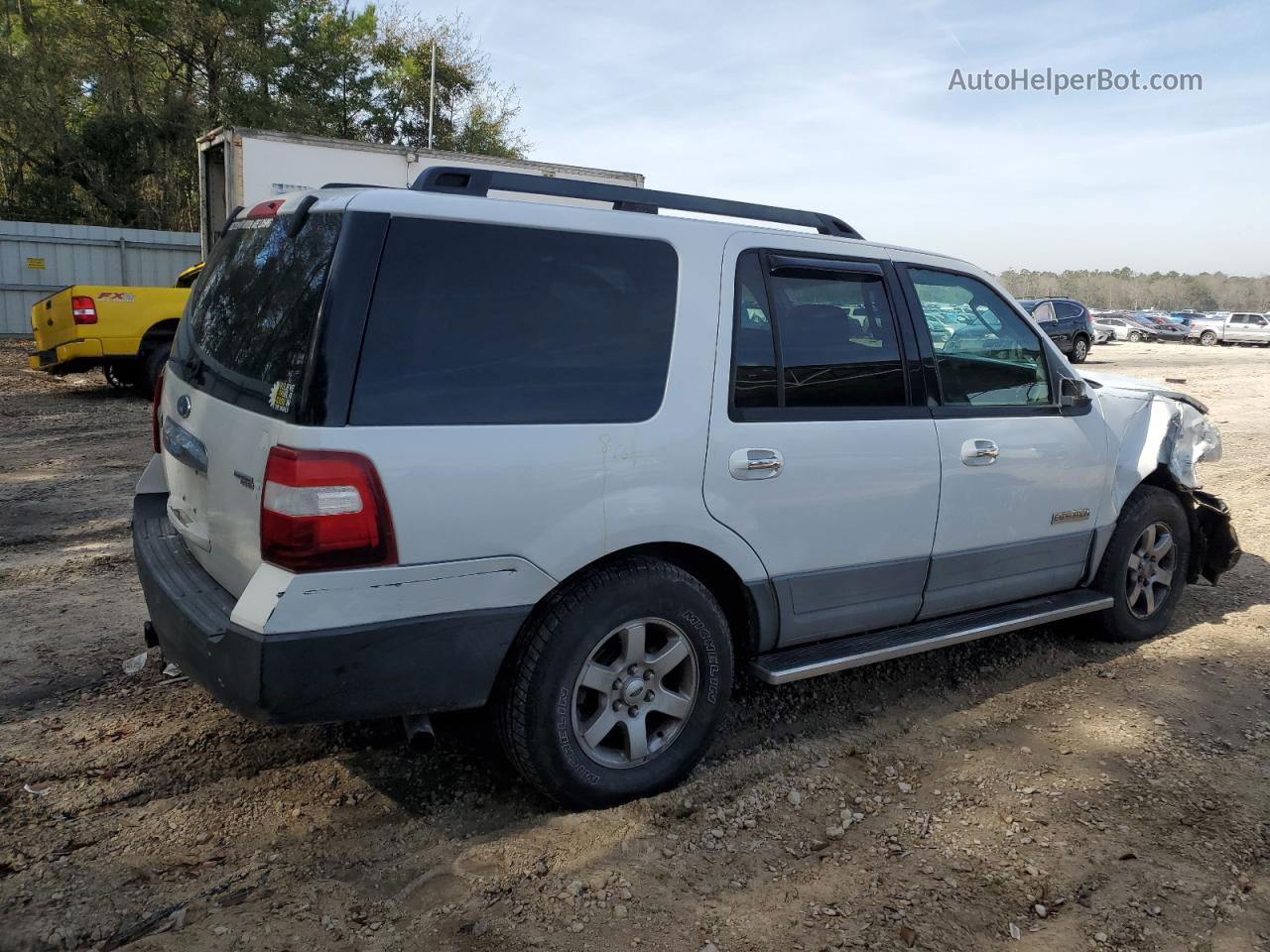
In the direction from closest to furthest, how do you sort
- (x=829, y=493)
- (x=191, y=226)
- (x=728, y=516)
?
(x=728, y=516) < (x=829, y=493) < (x=191, y=226)

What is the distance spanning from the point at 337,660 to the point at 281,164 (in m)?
12.4

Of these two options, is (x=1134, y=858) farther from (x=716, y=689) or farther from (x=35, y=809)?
(x=35, y=809)

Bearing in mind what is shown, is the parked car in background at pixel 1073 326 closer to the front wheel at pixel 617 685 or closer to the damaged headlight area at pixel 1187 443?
the damaged headlight area at pixel 1187 443

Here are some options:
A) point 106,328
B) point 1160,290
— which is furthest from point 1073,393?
point 1160,290

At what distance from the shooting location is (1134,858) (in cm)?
305

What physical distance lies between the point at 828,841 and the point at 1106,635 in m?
2.48

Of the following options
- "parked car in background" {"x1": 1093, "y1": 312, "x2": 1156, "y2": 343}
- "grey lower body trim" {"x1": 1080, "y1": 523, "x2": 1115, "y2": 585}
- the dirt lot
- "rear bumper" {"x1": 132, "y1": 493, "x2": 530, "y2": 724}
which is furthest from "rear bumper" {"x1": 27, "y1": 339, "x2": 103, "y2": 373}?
"parked car in background" {"x1": 1093, "y1": 312, "x2": 1156, "y2": 343}

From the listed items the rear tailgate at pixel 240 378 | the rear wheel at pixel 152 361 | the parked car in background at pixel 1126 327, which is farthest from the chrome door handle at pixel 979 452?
the parked car in background at pixel 1126 327

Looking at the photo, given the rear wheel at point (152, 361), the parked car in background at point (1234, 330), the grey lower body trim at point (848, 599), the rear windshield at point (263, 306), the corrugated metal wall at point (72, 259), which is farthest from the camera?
the parked car in background at point (1234, 330)

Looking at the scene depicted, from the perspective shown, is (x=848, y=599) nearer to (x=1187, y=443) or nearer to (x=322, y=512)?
(x=322, y=512)

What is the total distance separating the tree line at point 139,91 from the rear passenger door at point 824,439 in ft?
84.7

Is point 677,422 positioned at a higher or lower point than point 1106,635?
higher

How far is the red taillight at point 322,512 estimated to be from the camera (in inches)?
101

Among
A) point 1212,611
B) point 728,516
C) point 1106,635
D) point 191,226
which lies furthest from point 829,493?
point 191,226
